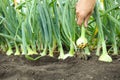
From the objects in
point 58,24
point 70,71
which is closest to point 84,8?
point 70,71

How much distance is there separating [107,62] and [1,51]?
3.23 feet

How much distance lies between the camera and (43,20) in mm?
1586

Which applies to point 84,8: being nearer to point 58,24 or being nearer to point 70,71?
point 70,71

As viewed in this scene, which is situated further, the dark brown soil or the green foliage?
the green foliage

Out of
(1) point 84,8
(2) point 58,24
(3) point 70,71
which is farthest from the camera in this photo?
(2) point 58,24

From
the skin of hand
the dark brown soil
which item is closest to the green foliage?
the dark brown soil

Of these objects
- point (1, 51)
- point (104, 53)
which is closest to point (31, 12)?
point (104, 53)

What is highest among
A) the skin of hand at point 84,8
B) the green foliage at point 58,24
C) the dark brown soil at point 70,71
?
the skin of hand at point 84,8

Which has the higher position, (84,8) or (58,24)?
(84,8)

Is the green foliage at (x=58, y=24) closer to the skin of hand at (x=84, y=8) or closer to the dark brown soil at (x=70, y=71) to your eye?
the dark brown soil at (x=70, y=71)

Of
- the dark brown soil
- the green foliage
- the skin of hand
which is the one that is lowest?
the dark brown soil

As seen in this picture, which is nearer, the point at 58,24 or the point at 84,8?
the point at 84,8

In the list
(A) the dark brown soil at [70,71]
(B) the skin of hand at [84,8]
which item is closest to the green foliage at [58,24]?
(A) the dark brown soil at [70,71]

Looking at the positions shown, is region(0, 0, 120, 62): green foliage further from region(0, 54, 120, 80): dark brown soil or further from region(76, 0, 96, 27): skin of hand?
region(76, 0, 96, 27): skin of hand
